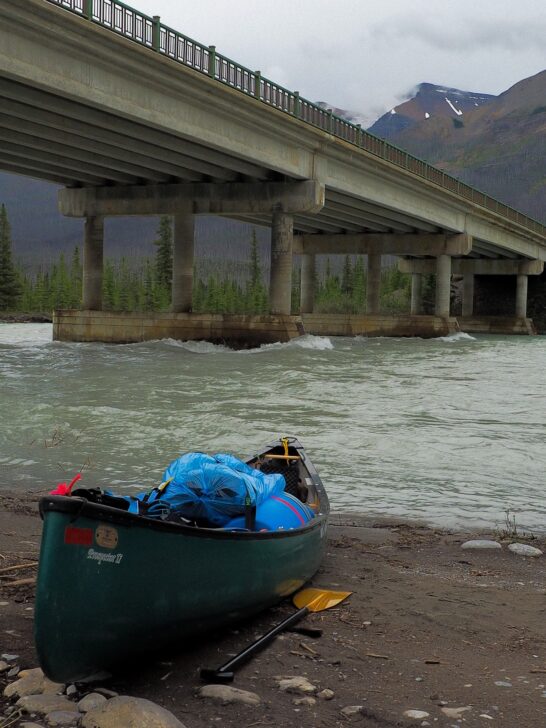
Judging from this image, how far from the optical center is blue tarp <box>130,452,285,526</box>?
5430 mm

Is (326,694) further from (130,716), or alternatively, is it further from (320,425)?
(320,425)

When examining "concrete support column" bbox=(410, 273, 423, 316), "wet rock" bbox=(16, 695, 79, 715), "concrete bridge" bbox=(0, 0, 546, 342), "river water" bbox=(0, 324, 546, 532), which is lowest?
"river water" bbox=(0, 324, 546, 532)

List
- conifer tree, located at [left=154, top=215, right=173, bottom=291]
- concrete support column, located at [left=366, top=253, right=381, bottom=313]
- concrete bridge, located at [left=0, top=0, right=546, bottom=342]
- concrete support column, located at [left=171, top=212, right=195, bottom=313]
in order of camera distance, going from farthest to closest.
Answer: conifer tree, located at [left=154, top=215, right=173, bottom=291] → concrete support column, located at [left=366, top=253, right=381, bottom=313] → concrete support column, located at [left=171, top=212, right=195, bottom=313] → concrete bridge, located at [left=0, top=0, right=546, bottom=342]

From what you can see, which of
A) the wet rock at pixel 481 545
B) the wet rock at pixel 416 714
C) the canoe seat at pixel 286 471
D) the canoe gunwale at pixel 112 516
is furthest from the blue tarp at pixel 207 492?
the wet rock at pixel 481 545

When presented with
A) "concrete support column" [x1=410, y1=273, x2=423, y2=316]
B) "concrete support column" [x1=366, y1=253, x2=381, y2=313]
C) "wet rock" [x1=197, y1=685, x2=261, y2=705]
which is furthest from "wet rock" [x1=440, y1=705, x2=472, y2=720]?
"concrete support column" [x1=410, y1=273, x2=423, y2=316]

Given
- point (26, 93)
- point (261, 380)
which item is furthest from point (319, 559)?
point (26, 93)

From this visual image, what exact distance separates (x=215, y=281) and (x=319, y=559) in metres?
137

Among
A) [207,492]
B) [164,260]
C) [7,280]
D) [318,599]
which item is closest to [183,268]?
[318,599]

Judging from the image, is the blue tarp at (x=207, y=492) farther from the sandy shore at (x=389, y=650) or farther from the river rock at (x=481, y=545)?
the river rock at (x=481, y=545)

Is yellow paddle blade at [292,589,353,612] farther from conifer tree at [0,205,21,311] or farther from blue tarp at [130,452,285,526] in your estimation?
conifer tree at [0,205,21,311]

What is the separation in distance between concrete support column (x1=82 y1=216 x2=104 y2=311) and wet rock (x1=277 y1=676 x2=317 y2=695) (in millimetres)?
Answer: 37625

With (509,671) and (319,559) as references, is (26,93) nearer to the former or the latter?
(319,559)

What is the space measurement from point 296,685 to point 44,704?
1.27m

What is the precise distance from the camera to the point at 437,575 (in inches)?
267
